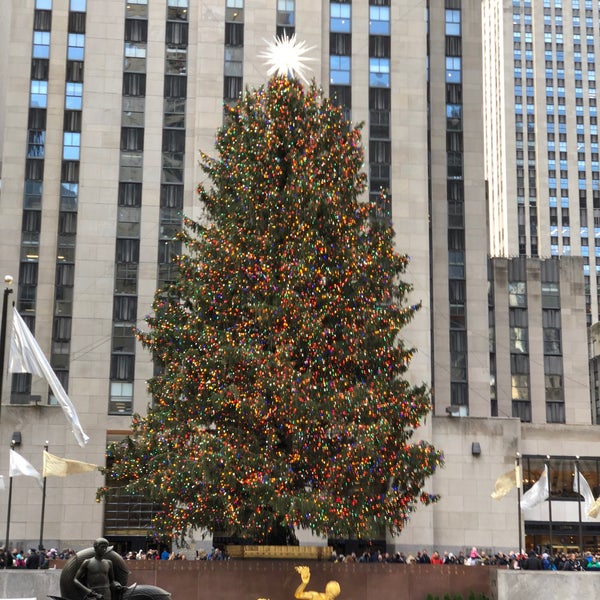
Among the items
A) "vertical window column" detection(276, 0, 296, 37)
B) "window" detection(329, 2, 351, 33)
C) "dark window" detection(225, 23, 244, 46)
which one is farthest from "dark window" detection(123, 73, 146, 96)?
"window" detection(329, 2, 351, 33)

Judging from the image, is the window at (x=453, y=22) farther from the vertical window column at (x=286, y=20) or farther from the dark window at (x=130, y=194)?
the dark window at (x=130, y=194)

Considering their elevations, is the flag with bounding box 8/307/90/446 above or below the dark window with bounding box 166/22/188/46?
→ below

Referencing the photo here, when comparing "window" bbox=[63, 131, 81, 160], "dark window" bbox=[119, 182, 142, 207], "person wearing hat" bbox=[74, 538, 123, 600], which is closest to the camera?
"person wearing hat" bbox=[74, 538, 123, 600]

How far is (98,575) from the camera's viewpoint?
21.3 m

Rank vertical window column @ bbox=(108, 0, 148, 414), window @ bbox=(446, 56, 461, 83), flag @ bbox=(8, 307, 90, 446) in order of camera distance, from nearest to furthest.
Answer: flag @ bbox=(8, 307, 90, 446) < vertical window column @ bbox=(108, 0, 148, 414) < window @ bbox=(446, 56, 461, 83)

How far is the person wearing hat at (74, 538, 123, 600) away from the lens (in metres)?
21.2

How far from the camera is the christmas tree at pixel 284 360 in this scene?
3322cm

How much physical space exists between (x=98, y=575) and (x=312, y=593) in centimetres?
1143

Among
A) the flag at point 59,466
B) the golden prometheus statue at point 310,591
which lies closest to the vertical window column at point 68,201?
the flag at point 59,466

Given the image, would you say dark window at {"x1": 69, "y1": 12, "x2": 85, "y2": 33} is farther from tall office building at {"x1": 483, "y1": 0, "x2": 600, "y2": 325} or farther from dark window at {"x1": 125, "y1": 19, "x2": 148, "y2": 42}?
tall office building at {"x1": 483, "y1": 0, "x2": 600, "y2": 325}

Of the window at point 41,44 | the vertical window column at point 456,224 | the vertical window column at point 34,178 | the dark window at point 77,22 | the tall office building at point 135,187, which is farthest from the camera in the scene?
the vertical window column at point 456,224

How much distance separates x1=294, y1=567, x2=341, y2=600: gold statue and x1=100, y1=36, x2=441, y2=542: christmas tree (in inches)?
58.3

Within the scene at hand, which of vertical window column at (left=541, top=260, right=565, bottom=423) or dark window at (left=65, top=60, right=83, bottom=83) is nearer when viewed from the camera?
→ dark window at (left=65, top=60, right=83, bottom=83)

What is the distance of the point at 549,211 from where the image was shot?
15162 centimetres
